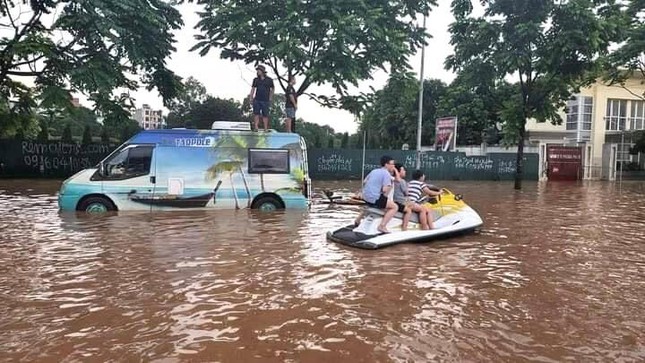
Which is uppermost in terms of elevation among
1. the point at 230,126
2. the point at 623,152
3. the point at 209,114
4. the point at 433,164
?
the point at 209,114

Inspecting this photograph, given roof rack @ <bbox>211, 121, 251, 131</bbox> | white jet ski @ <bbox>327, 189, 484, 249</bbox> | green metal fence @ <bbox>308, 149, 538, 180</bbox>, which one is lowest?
white jet ski @ <bbox>327, 189, 484, 249</bbox>

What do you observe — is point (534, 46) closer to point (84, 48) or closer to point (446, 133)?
point (446, 133)

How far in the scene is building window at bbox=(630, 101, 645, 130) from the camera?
42.9 m

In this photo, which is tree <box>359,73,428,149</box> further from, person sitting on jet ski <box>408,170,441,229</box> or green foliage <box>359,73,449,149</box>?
person sitting on jet ski <box>408,170,441,229</box>

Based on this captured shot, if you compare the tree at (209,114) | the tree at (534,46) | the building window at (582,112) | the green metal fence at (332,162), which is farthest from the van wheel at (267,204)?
the building window at (582,112)

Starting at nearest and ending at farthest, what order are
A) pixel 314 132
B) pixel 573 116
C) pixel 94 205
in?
1. pixel 94 205
2. pixel 573 116
3. pixel 314 132

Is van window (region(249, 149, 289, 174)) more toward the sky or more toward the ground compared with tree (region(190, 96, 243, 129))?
more toward the ground

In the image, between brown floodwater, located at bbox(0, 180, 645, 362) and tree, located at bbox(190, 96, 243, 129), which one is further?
tree, located at bbox(190, 96, 243, 129)

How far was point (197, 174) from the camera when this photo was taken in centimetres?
1302

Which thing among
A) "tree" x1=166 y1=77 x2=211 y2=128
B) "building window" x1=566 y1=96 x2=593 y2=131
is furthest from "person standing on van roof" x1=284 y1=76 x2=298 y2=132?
"building window" x1=566 y1=96 x2=593 y2=131

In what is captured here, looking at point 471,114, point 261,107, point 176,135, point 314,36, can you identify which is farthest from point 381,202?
point 471,114

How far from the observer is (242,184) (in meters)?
13.3

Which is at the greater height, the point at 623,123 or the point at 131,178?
the point at 623,123

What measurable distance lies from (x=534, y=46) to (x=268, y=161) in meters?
15.8
